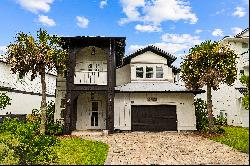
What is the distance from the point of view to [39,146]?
12.5 m

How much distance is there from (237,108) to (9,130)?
23895 millimetres

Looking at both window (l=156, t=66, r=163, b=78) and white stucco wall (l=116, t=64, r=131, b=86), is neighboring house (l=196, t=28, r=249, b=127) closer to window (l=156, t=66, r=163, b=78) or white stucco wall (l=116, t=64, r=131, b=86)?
window (l=156, t=66, r=163, b=78)

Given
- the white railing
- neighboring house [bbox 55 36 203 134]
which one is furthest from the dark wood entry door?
the white railing

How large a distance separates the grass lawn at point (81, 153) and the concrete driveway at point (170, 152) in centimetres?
46

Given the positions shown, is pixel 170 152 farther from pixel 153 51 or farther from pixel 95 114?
pixel 153 51

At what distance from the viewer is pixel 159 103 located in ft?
82.9

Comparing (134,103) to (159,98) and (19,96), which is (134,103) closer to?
(159,98)

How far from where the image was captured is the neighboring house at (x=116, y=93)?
23.4 m

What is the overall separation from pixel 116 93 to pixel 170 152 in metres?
10.8

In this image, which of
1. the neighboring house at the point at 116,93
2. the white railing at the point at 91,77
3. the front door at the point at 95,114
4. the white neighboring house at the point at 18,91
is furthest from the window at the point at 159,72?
the white neighboring house at the point at 18,91

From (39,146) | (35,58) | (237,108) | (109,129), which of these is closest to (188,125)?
(109,129)

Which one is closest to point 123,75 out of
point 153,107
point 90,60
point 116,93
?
point 116,93

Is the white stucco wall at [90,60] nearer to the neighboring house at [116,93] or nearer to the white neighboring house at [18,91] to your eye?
the neighboring house at [116,93]

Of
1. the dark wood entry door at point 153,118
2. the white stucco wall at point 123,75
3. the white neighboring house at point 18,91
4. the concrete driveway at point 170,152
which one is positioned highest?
the white stucco wall at point 123,75
